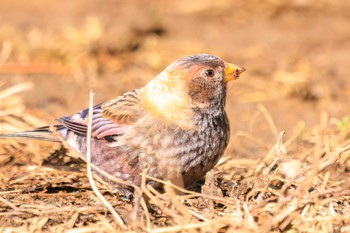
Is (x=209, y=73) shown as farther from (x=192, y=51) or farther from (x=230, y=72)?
(x=192, y=51)

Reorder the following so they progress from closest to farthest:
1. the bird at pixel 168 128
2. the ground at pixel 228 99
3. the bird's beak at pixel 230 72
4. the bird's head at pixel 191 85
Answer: the ground at pixel 228 99 < the bird at pixel 168 128 < the bird's head at pixel 191 85 < the bird's beak at pixel 230 72

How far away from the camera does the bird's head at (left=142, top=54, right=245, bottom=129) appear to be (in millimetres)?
5102

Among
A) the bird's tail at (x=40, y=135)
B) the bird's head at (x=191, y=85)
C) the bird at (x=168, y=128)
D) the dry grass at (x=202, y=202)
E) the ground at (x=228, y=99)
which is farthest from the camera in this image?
the bird's tail at (x=40, y=135)

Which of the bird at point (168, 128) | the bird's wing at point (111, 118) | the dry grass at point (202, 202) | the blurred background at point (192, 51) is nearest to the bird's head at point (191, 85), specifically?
the bird at point (168, 128)

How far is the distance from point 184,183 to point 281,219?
1.02 meters

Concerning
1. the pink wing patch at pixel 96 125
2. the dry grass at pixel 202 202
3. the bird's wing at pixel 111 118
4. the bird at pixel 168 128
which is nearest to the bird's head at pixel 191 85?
the bird at pixel 168 128

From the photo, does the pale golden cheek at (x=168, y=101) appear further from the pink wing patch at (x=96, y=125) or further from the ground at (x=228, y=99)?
the ground at (x=228, y=99)

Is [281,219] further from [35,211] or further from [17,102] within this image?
[17,102]

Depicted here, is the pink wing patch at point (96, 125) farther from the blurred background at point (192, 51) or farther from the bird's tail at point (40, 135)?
the blurred background at point (192, 51)

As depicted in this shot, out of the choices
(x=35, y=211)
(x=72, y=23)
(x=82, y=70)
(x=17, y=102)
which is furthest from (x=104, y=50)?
(x=35, y=211)

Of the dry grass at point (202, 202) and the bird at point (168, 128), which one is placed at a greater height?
the bird at point (168, 128)

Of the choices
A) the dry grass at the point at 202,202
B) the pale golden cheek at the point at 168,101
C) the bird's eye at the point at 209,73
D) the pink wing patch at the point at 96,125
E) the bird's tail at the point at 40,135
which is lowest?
the dry grass at the point at 202,202

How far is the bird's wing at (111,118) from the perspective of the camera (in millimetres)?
5109

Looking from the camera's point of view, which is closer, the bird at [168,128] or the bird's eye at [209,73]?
the bird at [168,128]
